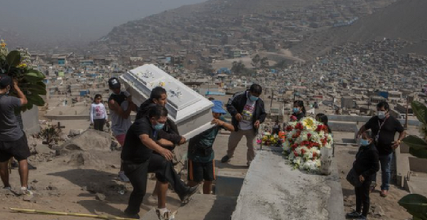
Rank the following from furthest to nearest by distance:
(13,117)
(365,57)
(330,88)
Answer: (365,57)
(330,88)
(13,117)

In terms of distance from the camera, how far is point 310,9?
13425cm

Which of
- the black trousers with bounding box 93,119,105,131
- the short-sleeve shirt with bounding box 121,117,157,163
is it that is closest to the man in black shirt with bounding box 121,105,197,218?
the short-sleeve shirt with bounding box 121,117,157,163

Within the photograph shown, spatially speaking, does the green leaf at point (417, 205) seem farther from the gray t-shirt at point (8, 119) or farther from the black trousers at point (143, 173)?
the gray t-shirt at point (8, 119)

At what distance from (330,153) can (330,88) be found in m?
39.8

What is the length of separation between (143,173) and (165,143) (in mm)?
354

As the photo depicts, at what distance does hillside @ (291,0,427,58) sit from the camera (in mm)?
71062

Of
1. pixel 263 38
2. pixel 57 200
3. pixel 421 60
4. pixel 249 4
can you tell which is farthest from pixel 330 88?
pixel 249 4

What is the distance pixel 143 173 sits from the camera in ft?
12.9

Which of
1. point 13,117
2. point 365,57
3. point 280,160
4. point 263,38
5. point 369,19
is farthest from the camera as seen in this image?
point 263,38

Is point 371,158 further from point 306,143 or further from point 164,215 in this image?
point 164,215

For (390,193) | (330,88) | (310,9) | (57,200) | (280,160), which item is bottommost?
(330,88)

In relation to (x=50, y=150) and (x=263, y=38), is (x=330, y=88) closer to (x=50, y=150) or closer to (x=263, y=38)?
(x=50, y=150)

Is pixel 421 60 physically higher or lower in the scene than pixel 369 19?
lower

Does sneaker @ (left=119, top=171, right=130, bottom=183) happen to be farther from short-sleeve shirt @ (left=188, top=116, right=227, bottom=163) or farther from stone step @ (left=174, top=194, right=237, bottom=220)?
stone step @ (left=174, top=194, right=237, bottom=220)
